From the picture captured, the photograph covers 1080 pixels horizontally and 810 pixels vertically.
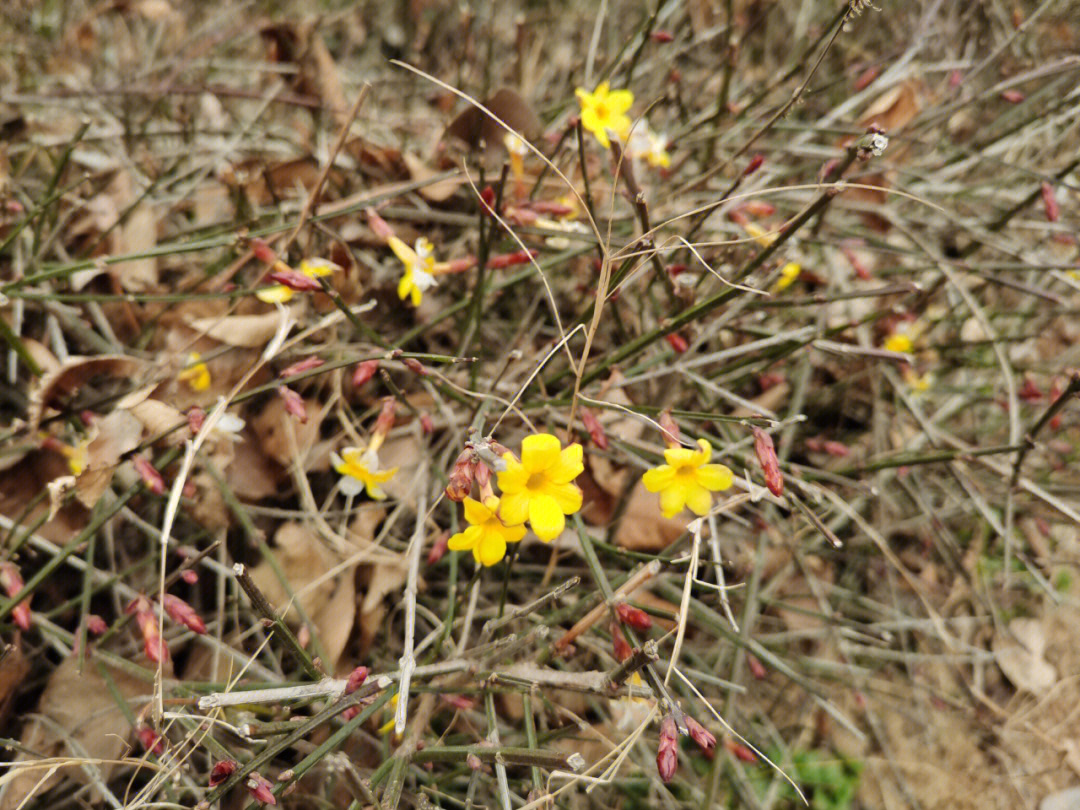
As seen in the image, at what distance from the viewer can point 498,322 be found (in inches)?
83.3

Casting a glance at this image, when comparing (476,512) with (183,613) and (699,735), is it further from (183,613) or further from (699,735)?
(183,613)

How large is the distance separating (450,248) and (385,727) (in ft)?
3.94

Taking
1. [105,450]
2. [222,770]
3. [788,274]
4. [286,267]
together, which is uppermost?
[788,274]

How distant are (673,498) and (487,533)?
0.32 metres

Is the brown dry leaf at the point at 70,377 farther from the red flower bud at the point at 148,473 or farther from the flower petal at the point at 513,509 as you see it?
the flower petal at the point at 513,509

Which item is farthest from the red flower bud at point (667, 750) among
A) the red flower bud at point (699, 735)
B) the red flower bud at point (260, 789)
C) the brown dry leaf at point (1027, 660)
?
the brown dry leaf at point (1027, 660)

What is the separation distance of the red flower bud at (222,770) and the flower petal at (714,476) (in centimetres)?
88

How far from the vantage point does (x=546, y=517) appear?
1.13m

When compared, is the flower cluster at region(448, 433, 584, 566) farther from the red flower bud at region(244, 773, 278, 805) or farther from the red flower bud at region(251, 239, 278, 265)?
the red flower bud at region(251, 239, 278, 265)

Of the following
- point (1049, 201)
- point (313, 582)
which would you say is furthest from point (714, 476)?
point (1049, 201)

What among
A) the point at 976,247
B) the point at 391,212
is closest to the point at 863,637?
the point at 976,247

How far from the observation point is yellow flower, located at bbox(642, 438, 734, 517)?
49.7 inches

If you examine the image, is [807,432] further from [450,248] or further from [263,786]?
[263,786]

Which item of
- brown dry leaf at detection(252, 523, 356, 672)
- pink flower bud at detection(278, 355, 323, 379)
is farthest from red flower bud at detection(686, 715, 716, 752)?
pink flower bud at detection(278, 355, 323, 379)
